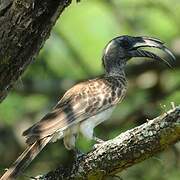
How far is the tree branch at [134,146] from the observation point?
4453 millimetres

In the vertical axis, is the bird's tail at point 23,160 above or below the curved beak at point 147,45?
below

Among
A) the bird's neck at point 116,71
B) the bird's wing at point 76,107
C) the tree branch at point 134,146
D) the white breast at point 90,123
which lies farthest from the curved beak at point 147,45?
the tree branch at point 134,146

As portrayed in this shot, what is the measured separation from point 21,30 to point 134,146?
A: 0.79m

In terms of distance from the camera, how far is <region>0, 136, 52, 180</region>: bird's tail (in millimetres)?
5098

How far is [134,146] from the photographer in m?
4.55

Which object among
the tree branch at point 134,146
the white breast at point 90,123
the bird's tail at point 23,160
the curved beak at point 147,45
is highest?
the curved beak at point 147,45

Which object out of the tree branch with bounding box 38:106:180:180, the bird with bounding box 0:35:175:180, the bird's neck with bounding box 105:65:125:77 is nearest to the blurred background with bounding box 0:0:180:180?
the bird's neck with bounding box 105:65:125:77

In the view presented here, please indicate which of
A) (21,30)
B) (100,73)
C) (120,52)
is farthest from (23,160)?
(100,73)

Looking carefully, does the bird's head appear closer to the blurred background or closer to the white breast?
the white breast

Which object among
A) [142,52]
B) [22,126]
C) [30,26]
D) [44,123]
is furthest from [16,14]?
[22,126]

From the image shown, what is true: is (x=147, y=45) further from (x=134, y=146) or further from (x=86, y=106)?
(x=134, y=146)

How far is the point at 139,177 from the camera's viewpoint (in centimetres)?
867

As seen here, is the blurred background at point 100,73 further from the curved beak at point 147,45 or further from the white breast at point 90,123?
the white breast at point 90,123

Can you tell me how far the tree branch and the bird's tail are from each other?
47 centimetres
